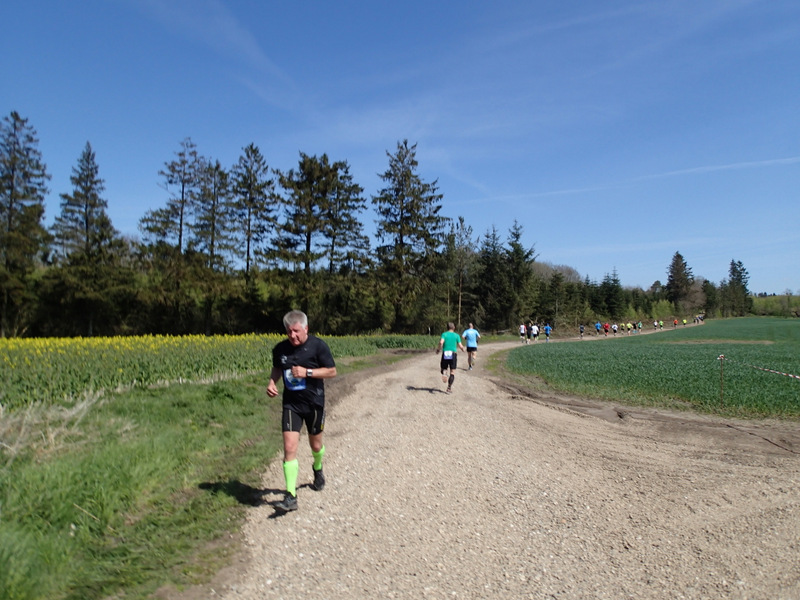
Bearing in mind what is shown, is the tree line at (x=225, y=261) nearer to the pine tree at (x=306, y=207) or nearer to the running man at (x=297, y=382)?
the pine tree at (x=306, y=207)

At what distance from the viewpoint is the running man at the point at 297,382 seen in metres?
5.38

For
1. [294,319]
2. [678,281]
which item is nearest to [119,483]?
[294,319]

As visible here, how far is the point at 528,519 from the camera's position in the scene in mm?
5223

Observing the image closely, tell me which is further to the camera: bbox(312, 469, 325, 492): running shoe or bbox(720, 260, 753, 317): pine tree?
bbox(720, 260, 753, 317): pine tree

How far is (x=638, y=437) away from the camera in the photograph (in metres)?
9.58

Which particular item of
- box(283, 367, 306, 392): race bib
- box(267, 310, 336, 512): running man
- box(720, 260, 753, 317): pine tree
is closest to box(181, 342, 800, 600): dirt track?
box(267, 310, 336, 512): running man

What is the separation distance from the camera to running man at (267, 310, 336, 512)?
5.38m

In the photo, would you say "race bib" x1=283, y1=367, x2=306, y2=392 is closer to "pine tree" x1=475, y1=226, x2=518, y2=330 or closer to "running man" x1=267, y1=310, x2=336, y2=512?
"running man" x1=267, y1=310, x2=336, y2=512

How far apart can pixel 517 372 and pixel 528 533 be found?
16497 millimetres

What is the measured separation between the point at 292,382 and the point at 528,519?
2.89m

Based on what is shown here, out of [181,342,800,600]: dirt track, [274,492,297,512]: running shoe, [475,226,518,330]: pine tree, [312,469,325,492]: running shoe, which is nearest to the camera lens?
[181,342,800,600]: dirt track

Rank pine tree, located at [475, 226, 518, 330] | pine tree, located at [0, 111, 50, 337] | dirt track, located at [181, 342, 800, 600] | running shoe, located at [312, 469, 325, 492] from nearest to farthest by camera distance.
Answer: dirt track, located at [181, 342, 800, 600] < running shoe, located at [312, 469, 325, 492] < pine tree, located at [0, 111, 50, 337] < pine tree, located at [475, 226, 518, 330]

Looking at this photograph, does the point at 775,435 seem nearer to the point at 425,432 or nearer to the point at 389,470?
the point at 425,432

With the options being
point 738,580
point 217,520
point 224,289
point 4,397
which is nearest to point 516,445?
point 738,580
